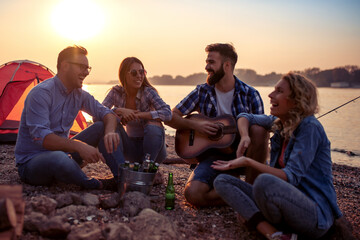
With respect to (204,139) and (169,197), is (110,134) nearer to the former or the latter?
(169,197)

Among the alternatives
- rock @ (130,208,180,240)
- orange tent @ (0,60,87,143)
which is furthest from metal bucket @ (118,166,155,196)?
orange tent @ (0,60,87,143)

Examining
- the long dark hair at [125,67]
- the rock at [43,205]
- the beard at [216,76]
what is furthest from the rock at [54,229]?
the beard at [216,76]

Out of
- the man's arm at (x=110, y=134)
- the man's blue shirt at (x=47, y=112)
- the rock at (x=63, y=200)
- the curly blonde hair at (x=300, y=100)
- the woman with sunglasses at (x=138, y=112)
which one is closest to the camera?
the curly blonde hair at (x=300, y=100)

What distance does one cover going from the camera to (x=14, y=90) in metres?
6.86

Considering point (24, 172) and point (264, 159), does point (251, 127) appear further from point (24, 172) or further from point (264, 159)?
point (24, 172)

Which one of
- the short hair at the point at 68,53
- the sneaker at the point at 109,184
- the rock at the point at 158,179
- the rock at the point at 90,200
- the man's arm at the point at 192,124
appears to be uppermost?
the short hair at the point at 68,53

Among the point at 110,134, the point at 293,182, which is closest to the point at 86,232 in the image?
the point at 110,134

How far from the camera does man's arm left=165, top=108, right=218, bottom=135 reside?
14.6 feet

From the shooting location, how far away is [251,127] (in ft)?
12.7

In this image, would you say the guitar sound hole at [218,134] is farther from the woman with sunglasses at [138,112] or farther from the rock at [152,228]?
the rock at [152,228]

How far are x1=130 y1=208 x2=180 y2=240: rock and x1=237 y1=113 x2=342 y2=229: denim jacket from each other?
1113 mm

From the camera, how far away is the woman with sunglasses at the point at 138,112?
169 inches

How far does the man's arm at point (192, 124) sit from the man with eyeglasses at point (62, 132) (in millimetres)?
1100

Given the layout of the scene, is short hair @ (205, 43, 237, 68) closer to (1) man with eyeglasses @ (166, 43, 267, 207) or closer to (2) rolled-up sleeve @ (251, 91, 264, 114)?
(1) man with eyeglasses @ (166, 43, 267, 207)
